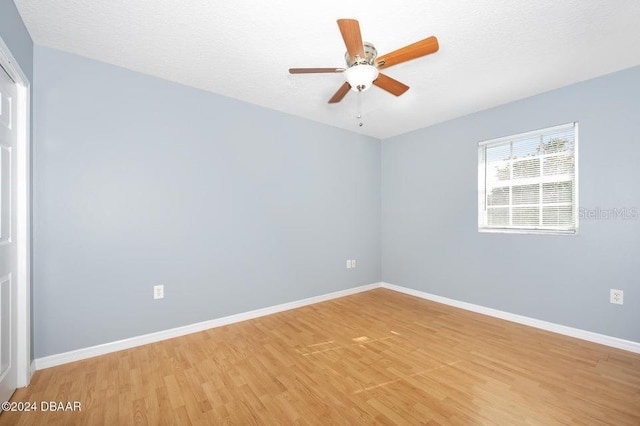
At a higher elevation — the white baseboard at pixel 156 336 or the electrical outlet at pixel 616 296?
the electrical outlet at pixel 616 296

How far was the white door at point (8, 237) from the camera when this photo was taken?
1.61 meters

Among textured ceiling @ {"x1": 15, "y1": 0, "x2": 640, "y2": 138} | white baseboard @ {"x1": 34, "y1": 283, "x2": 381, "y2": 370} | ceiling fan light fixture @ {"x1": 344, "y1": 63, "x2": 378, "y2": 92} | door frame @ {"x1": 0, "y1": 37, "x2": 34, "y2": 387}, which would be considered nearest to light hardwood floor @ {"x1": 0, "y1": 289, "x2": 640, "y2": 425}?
white baseboard @ {"x1": 34, "y1": 283, "x2": 381, "y2": 370}

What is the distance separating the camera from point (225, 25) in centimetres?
184

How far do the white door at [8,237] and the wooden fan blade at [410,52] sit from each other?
94.0 inches

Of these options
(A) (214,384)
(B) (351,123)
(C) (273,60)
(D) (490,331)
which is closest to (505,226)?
(D) (490,331)

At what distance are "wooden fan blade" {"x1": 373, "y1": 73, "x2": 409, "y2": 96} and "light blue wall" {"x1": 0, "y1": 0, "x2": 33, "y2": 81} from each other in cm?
228

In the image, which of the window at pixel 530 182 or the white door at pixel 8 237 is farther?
the window at pixel 530 182

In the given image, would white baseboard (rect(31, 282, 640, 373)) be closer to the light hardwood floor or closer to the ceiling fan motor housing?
the light hardwood floor

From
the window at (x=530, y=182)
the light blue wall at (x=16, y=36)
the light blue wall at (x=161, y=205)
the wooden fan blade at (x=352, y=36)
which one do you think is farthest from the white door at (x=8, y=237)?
the window at (x=530, y=182)

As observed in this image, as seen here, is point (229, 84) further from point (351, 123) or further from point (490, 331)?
point (490, 331)

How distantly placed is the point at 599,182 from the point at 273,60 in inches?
128

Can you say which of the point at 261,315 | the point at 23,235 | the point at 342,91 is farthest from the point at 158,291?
the point at 342,91

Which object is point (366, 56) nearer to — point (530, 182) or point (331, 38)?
point (331, 38)

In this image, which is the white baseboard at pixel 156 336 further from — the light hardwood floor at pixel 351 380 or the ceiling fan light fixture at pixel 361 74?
the ceiling fan light fixture at pixel 361 74
